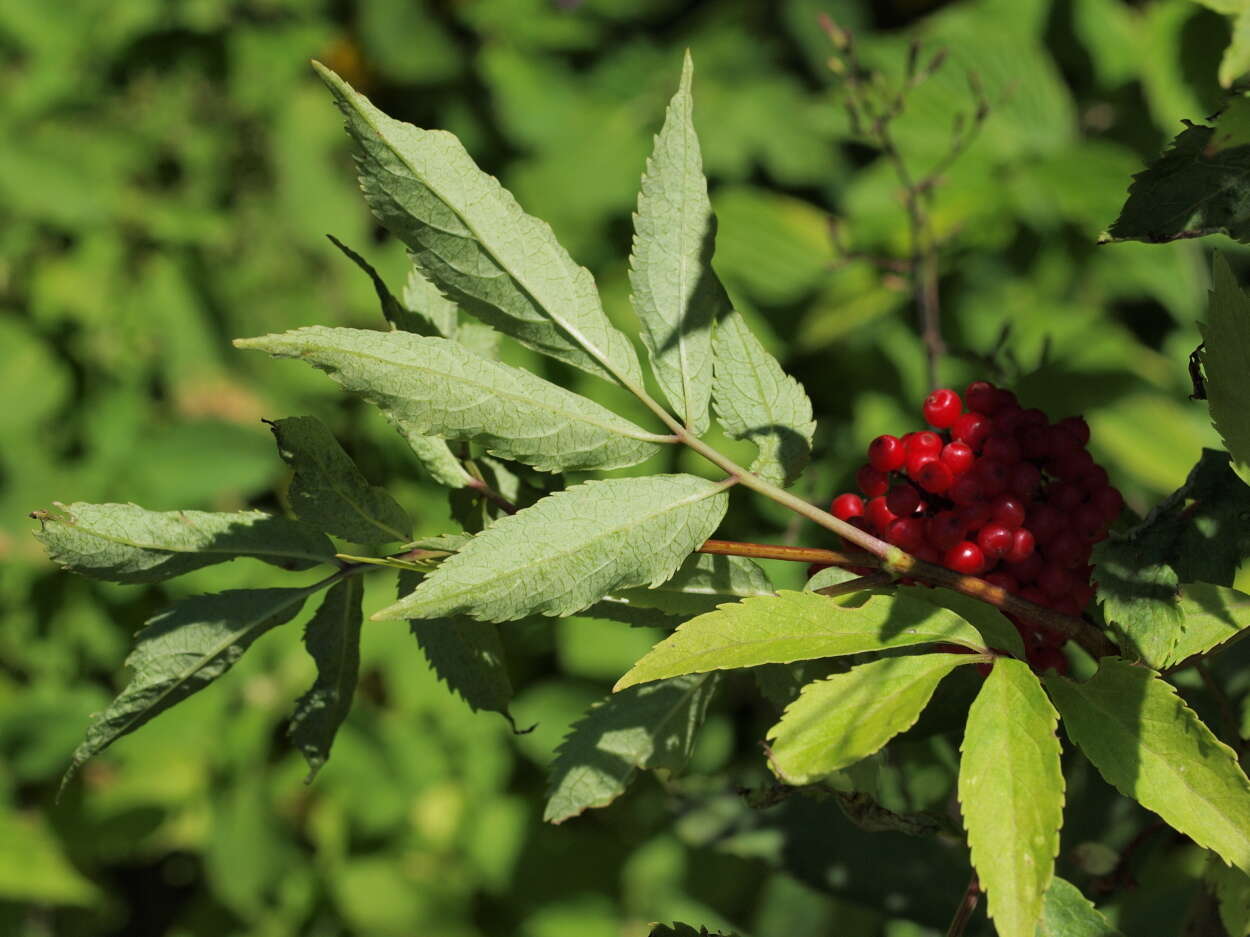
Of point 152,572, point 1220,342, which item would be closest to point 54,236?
point 152,572

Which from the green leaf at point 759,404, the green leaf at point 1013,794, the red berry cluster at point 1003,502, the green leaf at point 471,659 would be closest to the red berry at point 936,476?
the red berry cluster at point 1003,502

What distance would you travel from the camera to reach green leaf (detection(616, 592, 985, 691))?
65cm

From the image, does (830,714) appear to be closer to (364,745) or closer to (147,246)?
(364,745)

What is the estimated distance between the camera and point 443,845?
2646mm

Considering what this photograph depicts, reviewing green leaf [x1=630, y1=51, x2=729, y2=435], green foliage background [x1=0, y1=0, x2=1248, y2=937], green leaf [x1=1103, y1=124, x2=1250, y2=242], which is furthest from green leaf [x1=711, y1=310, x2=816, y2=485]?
green foliage background [x1=0, y1=0, x2=1248, y2=937]

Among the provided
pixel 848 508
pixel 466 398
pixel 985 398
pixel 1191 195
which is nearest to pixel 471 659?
pixel 466 398

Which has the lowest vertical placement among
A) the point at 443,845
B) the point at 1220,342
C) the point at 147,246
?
the point at 443,845

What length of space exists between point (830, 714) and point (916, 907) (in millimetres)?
612

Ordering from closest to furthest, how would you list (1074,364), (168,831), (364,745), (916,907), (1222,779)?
(1222,779) → (916,907) → (1074,364) → (364,745) → (168,831)

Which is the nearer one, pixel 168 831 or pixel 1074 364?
pixel 1074 364

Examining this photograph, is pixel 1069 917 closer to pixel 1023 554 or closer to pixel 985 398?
pixel 1023 554

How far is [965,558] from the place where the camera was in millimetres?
840

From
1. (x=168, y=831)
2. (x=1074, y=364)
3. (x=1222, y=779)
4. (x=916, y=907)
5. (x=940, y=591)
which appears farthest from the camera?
(x=168, y=831)

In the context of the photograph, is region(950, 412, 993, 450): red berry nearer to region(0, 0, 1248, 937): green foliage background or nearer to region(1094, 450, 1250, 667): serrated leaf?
region(1094, 450, 1250, 667): serrated leaf
